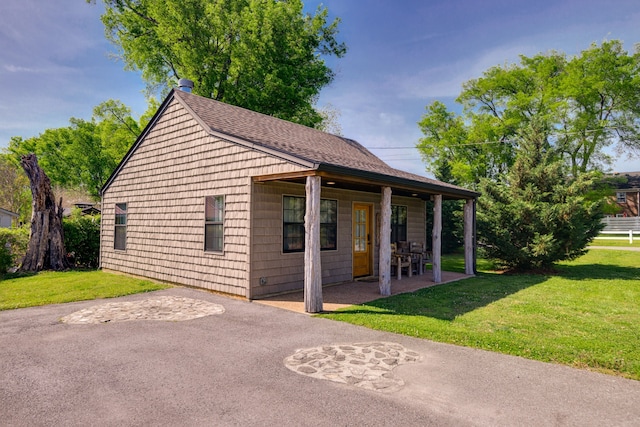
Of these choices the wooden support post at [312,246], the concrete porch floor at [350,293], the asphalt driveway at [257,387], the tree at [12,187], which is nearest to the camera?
the asphalt driveway at [257,387]

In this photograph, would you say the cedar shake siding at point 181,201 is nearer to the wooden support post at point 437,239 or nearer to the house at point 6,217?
the wooden support post at point 437,239

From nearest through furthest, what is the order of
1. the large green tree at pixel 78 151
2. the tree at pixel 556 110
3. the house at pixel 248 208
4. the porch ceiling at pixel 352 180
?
the porch ceiling at pixel 352 180, the house at pixel 248 208, the tree at pixel 556 110, the large green tree at pixel 78 151

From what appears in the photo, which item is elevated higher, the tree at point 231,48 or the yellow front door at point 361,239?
the tree at point 231,48

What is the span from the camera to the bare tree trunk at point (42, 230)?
1197cm

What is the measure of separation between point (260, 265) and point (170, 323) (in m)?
2.26

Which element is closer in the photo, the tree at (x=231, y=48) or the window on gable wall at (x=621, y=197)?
the tree at (x=231, y=48)

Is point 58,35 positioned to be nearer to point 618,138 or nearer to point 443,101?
point 443,101

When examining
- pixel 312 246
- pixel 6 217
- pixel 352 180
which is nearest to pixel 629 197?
pixel 352 180

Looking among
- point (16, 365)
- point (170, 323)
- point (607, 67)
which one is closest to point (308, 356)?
point (170, 323)

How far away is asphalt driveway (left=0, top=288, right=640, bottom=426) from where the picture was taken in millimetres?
3012

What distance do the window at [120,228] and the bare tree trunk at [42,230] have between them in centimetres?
216

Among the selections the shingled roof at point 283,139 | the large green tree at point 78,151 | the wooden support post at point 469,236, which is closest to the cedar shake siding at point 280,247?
the shingled roof at point 283,139

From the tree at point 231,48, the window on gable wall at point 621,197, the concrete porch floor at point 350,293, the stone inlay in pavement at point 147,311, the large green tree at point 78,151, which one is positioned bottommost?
the stone inlay in pavement at point 147,311

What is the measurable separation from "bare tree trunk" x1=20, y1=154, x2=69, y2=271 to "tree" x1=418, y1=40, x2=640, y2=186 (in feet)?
75.4
